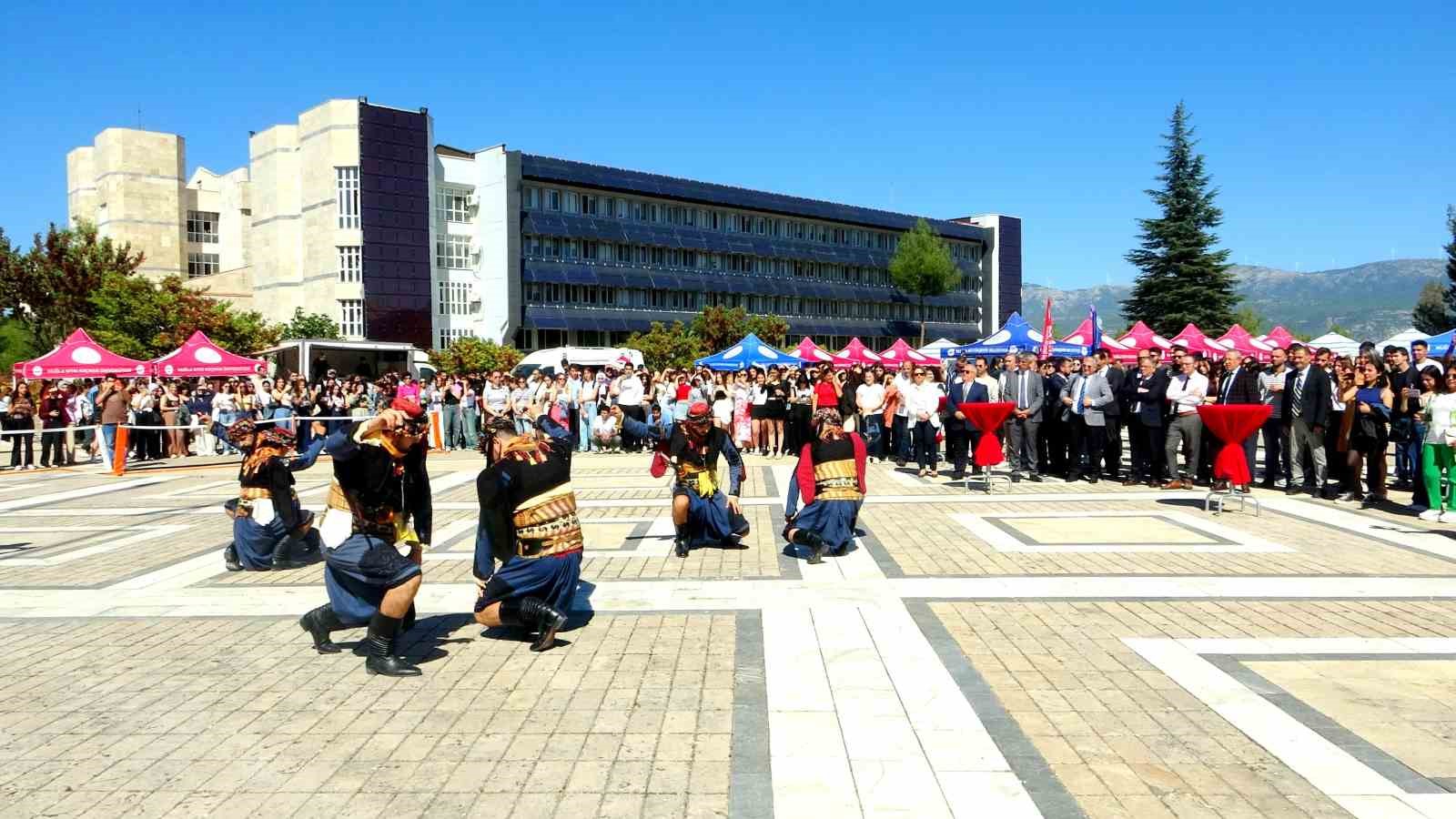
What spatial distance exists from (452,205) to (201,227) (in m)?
26.2

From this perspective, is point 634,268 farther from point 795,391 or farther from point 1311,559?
point 1311,559

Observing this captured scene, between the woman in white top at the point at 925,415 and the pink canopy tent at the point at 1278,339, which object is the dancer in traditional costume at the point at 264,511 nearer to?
the woman in white top at the point at 925,415

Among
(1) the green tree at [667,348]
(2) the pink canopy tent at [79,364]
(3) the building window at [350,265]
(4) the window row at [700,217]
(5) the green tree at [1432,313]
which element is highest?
(4) the window row at [700,217]

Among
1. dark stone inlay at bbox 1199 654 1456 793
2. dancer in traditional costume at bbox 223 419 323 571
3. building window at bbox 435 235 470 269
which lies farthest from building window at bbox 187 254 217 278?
dark stone inlay at bbox 1199 654 1456 793

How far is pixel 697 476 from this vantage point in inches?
382

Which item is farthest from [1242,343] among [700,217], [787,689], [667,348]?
[700,217]

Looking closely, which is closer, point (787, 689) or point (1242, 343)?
point (787, 689)

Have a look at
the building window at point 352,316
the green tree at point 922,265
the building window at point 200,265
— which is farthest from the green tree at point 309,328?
the green tree at point 922,265

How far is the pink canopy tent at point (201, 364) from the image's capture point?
2241 cm

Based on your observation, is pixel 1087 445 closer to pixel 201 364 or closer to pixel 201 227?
pixel 201 364

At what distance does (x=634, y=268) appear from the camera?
6875cm

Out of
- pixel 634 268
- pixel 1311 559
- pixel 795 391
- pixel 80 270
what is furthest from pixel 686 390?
pixel 634 268

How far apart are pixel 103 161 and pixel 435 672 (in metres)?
81.1

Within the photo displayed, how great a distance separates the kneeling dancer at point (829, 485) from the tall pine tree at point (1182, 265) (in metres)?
51.1
